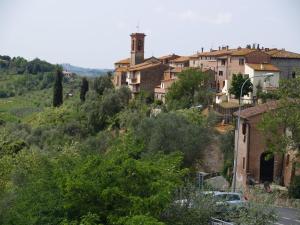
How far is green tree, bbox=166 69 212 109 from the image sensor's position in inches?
3024

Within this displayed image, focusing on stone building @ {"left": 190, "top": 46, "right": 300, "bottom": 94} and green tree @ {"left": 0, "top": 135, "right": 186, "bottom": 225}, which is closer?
green tree @ {"left": 0, "top": 135, "right": 186, "bottom": 225}

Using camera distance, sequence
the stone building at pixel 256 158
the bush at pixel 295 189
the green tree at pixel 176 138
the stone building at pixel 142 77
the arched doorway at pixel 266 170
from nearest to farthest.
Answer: the bush at pixel 295 189 < the stone building at pixel 256 158 < the green tree at pixel 176 138 < the arched doorway at pixel 266 170 < the stone building at pixel 142 77

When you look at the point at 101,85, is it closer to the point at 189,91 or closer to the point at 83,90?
the point at 83,90

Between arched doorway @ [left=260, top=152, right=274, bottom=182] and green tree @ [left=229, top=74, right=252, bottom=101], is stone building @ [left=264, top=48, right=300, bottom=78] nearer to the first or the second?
green tree @ [left=229, top=74, right=252, bottom=101]

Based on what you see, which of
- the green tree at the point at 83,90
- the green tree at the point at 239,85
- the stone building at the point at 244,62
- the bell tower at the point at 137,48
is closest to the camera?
the green tree at the point at 239,85

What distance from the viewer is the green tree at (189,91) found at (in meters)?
76.8

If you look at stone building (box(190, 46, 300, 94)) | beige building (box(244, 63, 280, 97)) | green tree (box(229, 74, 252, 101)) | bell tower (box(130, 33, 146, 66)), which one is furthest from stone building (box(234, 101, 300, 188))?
bell tower (box(130, 33, 146, 66))

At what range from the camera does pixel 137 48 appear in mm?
117062

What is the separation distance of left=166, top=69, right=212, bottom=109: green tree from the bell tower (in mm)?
37296

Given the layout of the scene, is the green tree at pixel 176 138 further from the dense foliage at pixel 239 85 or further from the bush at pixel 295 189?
the dense foliage at pixel 239 85

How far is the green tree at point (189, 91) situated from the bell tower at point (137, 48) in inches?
1468

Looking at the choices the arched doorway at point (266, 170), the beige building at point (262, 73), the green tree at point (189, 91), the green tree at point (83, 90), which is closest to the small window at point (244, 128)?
the arched doorway at point (266, 170)

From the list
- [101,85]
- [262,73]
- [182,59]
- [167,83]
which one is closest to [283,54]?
[262,73]

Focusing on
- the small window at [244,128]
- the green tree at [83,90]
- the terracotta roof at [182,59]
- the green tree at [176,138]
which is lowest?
the green tree at [176,138]
